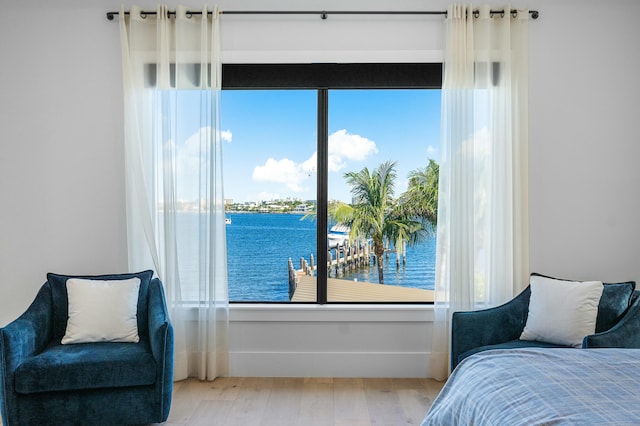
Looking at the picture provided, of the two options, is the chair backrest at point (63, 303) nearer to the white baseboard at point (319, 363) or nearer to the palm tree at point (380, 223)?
the white baseboard at point (319, 363)

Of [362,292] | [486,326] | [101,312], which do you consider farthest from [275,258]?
[486,326]

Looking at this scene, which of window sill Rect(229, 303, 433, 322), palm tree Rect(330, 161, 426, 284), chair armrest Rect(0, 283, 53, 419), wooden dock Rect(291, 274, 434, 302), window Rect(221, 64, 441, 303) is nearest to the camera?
chair armrest Rect(0, 283, 53, 419)

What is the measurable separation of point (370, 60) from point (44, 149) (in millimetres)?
2384

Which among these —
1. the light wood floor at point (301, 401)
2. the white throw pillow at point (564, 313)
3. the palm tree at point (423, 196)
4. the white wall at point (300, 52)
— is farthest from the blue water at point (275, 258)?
the white throw pillow at point (564, 313)

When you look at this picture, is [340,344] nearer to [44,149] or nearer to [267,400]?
[267,400]

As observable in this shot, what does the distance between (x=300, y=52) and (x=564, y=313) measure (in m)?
2.38

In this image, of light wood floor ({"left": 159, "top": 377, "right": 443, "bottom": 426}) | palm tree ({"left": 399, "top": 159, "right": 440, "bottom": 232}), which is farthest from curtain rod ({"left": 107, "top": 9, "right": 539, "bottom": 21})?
light wood floor ({"left": 159, "top": 377, "right": 443, "bottom": 426})

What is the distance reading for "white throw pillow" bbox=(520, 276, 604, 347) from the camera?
9.98 ft

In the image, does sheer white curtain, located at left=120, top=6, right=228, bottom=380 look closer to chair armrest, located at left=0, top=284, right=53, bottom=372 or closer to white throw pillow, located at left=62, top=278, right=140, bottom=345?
white throw pillow, located at left=62, top=278, right=140, bottom=345

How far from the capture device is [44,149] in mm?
3730

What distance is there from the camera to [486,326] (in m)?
3.20

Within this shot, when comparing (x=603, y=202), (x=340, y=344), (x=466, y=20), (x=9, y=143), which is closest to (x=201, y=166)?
(x=9, y=143)

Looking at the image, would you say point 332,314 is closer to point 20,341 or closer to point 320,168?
point 320,168

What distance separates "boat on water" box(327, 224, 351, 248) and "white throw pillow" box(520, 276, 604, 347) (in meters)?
Result: 1.56
